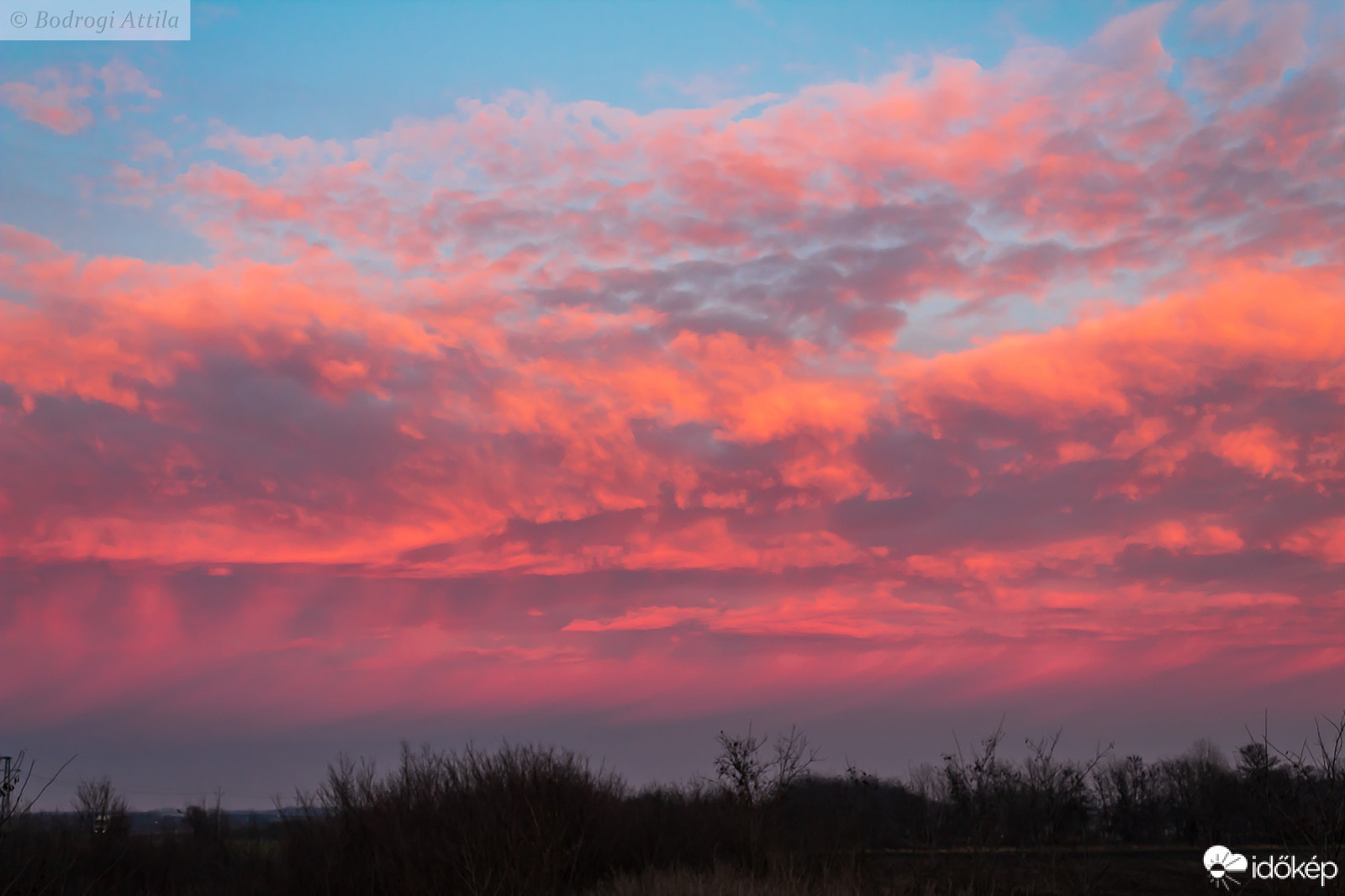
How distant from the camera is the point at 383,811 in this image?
113 feet

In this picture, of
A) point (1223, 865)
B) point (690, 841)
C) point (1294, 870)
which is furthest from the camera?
point (690, 841)

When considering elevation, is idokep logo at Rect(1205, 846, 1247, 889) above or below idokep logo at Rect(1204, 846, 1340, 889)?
below

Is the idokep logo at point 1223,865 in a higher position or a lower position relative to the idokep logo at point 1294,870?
lower

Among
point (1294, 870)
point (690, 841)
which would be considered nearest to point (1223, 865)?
point (1294, 870)

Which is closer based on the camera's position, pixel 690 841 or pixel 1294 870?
pixel 1294 870

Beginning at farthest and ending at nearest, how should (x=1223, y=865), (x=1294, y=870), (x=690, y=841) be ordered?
(x=690, y=841)
(x=1223, y=865)
(x=1294, y=870)

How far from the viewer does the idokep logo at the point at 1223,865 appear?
18109 millimetres

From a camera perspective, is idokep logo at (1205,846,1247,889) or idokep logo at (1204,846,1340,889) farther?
idokep logo at (1205,846,1247,889)

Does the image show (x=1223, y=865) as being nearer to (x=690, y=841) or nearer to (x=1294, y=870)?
(x=1294, y=870)

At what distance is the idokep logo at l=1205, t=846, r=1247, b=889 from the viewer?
713 inches

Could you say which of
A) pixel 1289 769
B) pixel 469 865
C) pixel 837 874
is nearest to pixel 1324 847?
pixel 1289 769

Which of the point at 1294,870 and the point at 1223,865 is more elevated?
the point at 1294,870

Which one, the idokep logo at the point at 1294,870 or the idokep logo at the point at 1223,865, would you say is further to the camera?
the idokep logo at the point at 1223,865

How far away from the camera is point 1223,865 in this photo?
19.0 m
